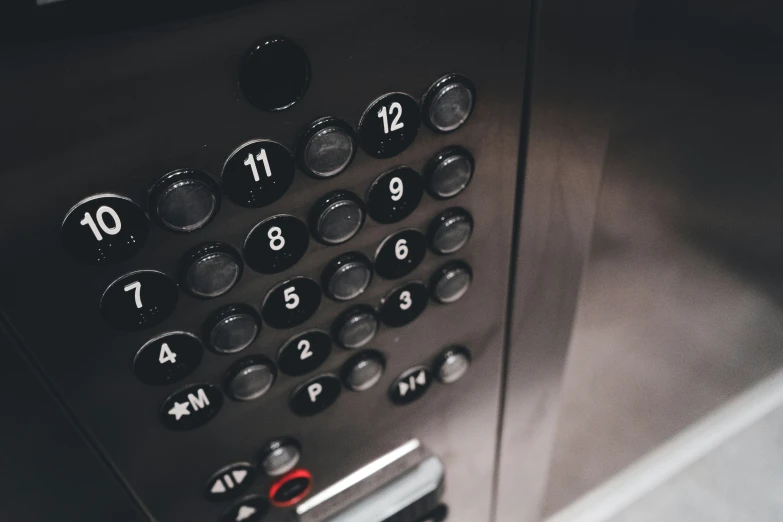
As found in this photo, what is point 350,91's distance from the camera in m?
0.26

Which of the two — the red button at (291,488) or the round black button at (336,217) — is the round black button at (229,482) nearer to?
the red button at (291,488)

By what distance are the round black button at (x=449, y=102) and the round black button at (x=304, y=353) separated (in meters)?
0.13

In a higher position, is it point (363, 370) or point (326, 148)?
point (326, 148)

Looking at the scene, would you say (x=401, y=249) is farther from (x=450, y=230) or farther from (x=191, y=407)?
(x=191, y=407)

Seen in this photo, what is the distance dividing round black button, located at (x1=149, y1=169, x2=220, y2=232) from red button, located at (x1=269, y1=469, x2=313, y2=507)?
0.68 ft

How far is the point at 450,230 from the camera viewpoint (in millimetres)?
337

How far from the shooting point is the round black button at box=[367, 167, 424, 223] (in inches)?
11.6

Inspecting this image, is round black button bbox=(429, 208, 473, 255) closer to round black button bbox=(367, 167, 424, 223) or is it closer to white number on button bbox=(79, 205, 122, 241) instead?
round black button bbox=(367, 167, 424, 223)

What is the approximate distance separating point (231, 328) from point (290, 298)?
1.2 inches

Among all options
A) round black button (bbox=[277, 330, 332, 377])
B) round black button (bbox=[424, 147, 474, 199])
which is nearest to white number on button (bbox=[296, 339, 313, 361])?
round black button (bbox=[277, 330, 332, 377])

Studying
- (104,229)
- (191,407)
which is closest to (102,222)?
(104,229)

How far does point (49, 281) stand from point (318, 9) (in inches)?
5.7

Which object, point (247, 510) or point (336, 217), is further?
point (247, 510)

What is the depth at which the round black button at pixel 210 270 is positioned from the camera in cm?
26
